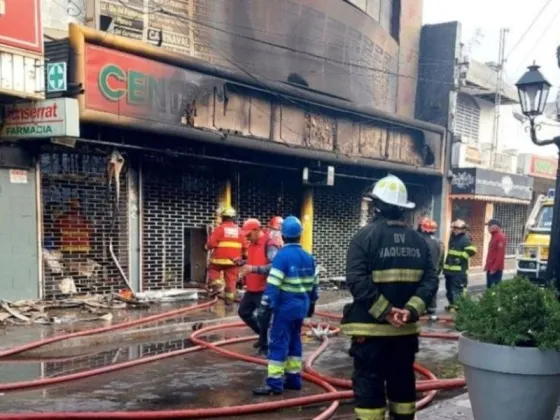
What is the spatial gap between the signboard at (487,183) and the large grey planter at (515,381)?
614 inches

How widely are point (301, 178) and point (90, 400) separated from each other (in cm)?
Result: 987

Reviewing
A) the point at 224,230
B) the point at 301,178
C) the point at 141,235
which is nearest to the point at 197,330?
A: the point at 224,230

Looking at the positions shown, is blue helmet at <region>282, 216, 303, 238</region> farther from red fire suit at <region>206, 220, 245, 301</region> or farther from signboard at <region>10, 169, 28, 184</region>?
signboard at <region>10, 169, 28, 184</region>

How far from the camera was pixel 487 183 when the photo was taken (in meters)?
19.5

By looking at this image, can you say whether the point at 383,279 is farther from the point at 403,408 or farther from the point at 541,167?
A: the point at 541,167

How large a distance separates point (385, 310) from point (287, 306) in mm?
1919

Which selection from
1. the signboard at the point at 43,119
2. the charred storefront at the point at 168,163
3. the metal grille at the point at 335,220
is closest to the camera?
the signboard at the point at 43,119

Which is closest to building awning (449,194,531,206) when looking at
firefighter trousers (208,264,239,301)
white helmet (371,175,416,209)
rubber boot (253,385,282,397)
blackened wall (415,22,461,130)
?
blackened wall (415,22,461,130)

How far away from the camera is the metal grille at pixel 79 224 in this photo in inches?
404

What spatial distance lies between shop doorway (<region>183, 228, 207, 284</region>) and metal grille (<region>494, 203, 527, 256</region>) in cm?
1282

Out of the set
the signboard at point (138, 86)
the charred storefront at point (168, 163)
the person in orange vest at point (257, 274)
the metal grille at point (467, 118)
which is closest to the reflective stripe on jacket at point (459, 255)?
the charred storefront at point (168, 163)

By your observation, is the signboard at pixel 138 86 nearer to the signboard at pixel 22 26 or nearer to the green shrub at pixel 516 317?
the signboard at pixel 22 26

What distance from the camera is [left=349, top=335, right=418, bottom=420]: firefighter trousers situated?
3.89 metres

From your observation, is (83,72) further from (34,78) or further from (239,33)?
(239,33)
